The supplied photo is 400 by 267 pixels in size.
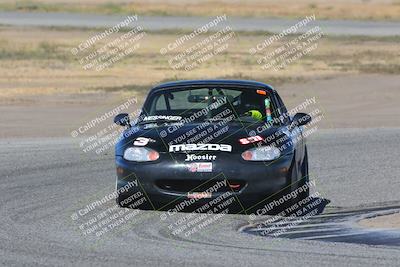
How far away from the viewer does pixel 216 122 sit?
517 inches

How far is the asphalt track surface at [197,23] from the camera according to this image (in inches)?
2174

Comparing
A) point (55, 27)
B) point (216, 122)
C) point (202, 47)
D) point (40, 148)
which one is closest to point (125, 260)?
point (216, 122)

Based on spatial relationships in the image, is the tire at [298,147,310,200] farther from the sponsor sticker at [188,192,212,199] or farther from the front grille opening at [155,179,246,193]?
the sponsor sticker at [188,192,212,199]

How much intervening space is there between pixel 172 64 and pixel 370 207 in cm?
2560

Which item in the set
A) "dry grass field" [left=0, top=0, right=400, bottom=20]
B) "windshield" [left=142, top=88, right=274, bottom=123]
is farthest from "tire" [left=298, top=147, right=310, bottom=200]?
"dry grass field" [left=0, top=0, right=400, bottom=20]

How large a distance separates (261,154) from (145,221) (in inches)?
59.4

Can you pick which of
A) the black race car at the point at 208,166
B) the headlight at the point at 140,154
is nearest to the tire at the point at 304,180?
the black race car at the point at 208,166

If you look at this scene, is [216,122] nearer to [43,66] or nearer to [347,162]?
[347,162]

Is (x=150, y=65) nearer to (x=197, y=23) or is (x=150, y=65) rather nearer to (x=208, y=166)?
(x=197, y=23)

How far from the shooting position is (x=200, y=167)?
39.8ft

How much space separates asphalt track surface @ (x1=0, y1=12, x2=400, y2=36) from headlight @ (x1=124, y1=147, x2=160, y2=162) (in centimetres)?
4092

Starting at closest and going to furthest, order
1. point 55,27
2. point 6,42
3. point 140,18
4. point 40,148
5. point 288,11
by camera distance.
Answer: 1. point 40,148
2. point 6,42
3. point 55,27
4. point 140,18
5. point 288,11

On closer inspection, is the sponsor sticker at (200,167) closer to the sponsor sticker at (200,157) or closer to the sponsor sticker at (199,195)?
the sponsor sticker at (200,157)

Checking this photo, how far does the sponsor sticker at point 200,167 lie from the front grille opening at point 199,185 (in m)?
0.12
